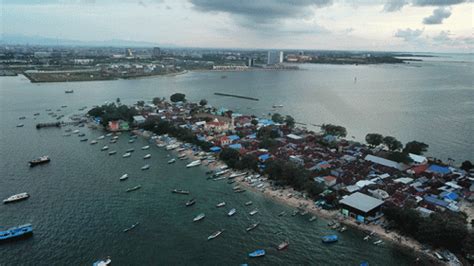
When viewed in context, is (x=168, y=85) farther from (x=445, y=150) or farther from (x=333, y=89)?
(x=445, y=150)

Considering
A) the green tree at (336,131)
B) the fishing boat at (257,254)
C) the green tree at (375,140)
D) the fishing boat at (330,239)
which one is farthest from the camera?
the green tree at (336,131)

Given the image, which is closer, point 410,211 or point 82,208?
point 410,211

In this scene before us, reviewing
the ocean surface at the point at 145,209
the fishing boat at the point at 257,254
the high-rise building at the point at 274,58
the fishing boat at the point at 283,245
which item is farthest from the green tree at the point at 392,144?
the high-rise building at the point at 274,58

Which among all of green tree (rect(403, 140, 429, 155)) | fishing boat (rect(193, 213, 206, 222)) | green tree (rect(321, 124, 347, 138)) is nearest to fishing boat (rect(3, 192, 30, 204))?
fishing boat (rect(193, 213, 206, 222))

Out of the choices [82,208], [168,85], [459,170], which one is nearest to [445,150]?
[459,170]

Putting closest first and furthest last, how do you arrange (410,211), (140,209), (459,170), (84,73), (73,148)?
(410,211), (140,209), (459,170), (73,148), (84,73)

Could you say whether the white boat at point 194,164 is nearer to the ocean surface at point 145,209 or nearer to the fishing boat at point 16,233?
the ocean surface at point 145,209

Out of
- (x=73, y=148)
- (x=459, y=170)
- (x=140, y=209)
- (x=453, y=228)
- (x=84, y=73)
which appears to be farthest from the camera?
(x=84, y=73)

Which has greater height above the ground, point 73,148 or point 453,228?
point 453,228
